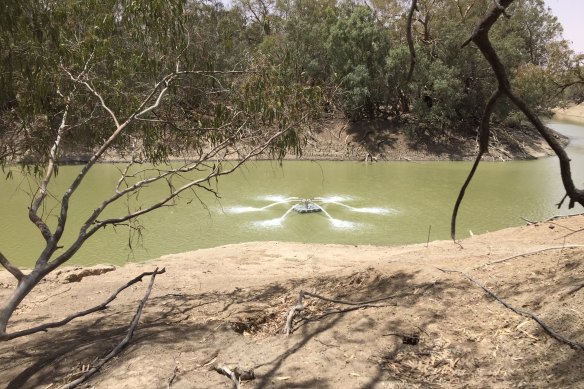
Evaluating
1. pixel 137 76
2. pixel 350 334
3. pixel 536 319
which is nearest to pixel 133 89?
pixel 137 76

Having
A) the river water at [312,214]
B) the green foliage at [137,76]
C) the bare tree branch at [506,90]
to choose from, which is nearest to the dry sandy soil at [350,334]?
the bare tree branch at [506,90]

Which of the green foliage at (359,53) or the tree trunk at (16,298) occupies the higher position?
the green foliage at (359,53)

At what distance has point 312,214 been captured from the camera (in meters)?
10.4

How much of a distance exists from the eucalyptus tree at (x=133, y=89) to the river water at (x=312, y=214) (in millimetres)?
1348

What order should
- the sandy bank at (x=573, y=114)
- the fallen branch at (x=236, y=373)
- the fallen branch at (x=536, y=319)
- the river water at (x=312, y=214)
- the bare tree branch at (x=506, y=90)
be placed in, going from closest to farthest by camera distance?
1. the bare tree branch at (x=506, y=90)
2. the fallen branch at (x=536, y=319)
3. the fallen branch at (x=236, y=373)
4. the river water at (x=312, y=214)
5. the sandy bank at (x=573, y=114)

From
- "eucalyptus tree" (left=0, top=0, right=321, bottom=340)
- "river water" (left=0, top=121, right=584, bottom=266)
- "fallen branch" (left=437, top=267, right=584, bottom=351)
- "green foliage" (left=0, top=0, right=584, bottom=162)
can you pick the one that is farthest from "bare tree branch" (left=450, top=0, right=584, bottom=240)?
"river water" (left=0, top=121, right=584, bottom=266)

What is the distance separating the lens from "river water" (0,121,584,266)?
885cm

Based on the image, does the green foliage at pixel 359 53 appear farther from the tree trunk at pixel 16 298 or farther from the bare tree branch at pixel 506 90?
the bare tree branch at pixel 506 90

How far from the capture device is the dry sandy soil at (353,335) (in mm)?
2408

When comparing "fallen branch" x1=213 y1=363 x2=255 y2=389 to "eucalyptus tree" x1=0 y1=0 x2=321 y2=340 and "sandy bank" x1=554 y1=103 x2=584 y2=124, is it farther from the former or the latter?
"sandy bank" x1=554 y1=103 x2=584 y2=124

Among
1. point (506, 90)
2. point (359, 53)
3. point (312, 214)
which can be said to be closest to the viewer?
point (506, 90)

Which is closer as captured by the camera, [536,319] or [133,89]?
[536,319]

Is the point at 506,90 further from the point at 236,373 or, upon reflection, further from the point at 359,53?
the point at 359,53

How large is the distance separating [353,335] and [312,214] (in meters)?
7.52
